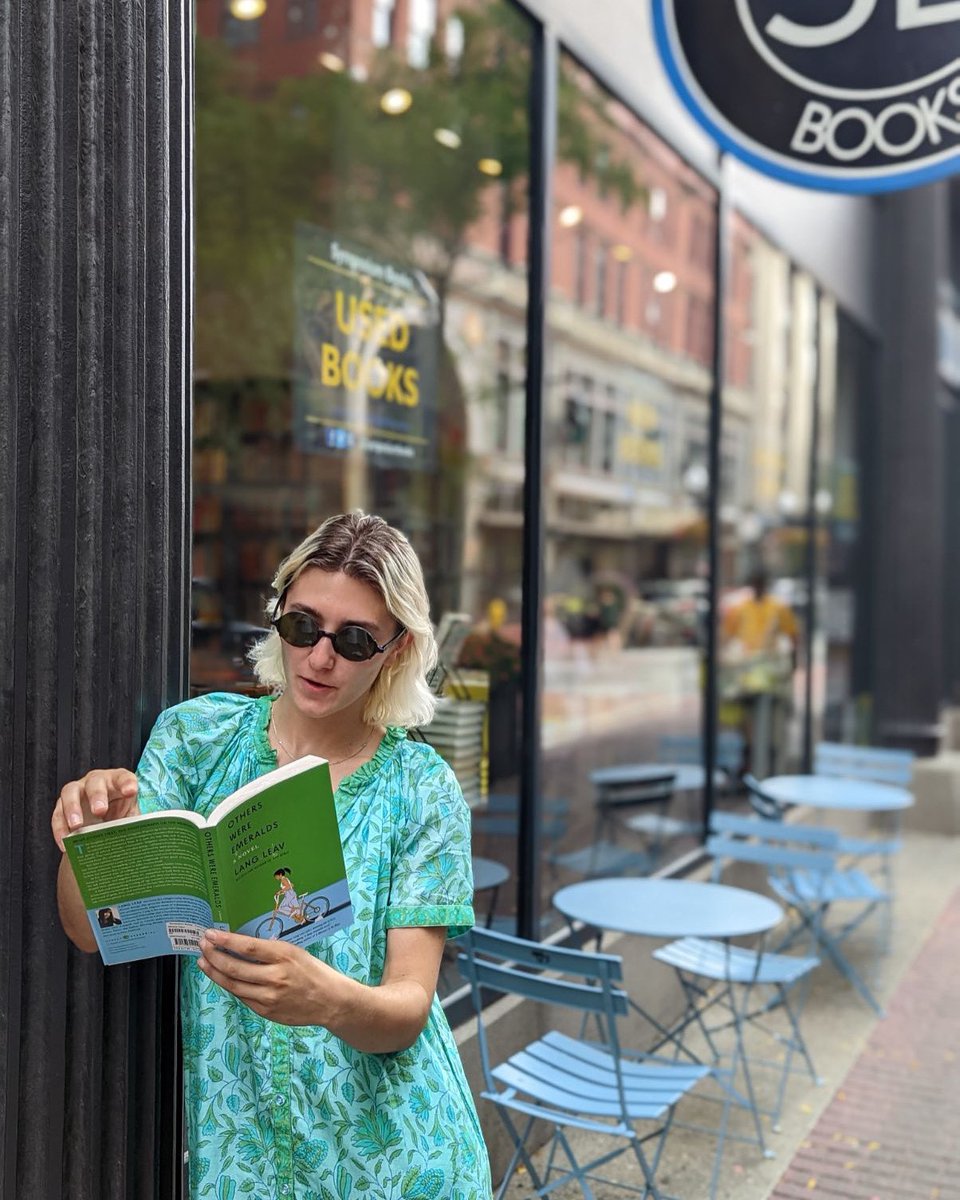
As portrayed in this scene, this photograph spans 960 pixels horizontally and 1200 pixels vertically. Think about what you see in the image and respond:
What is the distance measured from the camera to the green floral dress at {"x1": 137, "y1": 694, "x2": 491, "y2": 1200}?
1.89 meters

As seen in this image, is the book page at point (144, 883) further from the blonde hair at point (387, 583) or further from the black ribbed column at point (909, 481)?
the black ribbed column at point (909, 481)

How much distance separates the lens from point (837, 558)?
10898mm

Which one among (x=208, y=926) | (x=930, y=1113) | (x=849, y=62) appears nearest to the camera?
(x=208, y=926)

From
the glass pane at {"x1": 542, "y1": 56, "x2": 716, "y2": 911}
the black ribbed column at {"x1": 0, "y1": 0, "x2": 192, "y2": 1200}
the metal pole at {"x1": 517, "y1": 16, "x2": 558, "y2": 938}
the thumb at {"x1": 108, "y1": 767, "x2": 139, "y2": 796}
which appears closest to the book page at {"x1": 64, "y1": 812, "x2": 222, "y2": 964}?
the thumb at {"x1": 108, "y1": 767, "x2": 139, "y2": 796}

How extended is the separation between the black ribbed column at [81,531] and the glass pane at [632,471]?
437cm

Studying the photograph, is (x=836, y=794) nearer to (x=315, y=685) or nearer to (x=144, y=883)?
(x=315, y=685)

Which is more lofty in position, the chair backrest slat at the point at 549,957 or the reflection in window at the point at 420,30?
the reflection in window at the point at 420,30

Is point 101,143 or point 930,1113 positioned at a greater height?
point 101,143

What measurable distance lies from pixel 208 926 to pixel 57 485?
2.52ft

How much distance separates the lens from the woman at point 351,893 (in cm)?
189

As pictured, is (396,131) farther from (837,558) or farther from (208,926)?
(208,926)

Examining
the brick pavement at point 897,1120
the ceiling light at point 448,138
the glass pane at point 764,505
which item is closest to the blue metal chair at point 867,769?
the glass pane at point 764,505

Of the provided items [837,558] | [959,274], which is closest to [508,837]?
[837,558]

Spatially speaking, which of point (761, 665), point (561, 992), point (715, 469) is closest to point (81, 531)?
point (561, 992)
